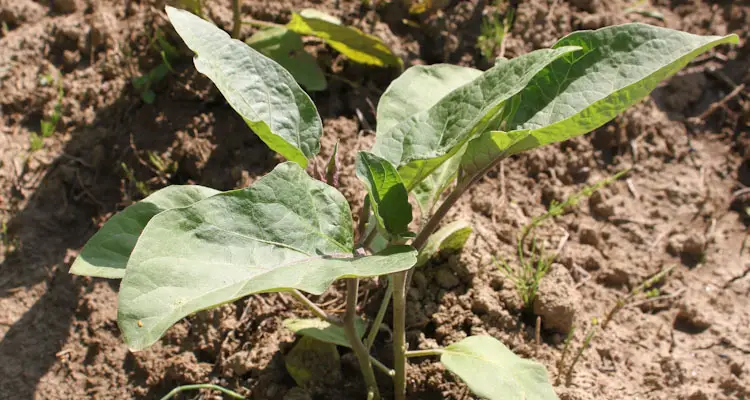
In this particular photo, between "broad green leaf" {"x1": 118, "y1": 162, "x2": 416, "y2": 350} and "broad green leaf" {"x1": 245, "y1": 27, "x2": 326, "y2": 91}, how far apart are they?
4.33 feet

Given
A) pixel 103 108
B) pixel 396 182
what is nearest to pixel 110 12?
pixel 103 108

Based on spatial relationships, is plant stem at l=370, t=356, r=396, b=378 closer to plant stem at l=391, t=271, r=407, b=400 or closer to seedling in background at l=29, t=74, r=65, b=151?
plant stem at l=391, t=271, r=407, b=400

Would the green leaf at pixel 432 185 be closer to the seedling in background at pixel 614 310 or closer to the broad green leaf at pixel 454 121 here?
the broad green leaf at pixel 454 121

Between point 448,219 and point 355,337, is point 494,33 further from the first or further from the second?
point 355,337

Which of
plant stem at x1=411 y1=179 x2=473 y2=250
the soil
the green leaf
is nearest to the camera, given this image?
plant stem at x1=411 y1=179 x2=473 y2=250

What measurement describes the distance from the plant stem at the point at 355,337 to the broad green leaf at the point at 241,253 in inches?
10.1

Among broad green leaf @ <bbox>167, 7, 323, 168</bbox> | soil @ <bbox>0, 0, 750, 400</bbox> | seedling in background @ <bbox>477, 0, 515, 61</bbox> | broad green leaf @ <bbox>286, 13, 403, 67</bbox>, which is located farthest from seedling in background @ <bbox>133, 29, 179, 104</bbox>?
seedling in background @ <bbox>477, 0, 515, 61</bbox>

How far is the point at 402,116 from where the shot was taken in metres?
2.03

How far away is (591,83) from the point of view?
168 centimetres

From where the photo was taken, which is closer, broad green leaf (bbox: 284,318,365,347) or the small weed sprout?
broad green leaf (bbox: 284,318,365,347)

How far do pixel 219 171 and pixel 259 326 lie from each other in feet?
2.32

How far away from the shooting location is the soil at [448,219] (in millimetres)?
2301

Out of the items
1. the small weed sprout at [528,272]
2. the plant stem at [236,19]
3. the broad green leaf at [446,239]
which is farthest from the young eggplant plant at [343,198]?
the plant stem at [236,19]

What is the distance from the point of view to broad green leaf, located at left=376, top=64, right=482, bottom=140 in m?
2.02
